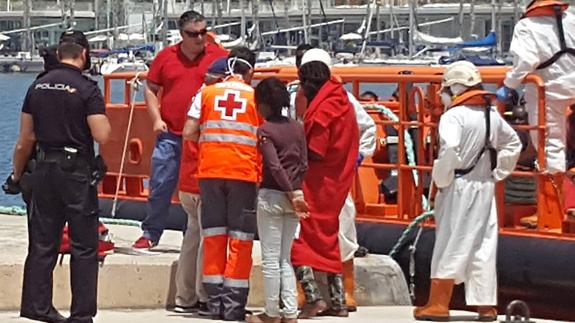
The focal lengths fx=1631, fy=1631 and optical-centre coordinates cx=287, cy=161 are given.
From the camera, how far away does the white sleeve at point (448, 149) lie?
980 centimetres

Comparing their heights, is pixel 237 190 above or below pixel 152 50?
above

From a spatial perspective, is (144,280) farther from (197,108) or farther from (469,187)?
(469,187)

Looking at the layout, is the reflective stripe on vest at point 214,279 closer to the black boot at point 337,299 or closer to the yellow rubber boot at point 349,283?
the black boot at point 337,299

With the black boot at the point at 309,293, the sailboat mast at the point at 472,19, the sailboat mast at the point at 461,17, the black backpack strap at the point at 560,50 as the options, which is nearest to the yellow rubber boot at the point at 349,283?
the black boot at the point at 309,293

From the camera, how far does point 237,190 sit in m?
9.71

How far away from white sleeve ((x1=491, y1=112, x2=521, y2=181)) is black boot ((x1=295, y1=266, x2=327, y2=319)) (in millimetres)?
1293

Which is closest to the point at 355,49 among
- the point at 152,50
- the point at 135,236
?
the point at 152,50

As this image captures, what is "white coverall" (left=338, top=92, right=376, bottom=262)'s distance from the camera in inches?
409

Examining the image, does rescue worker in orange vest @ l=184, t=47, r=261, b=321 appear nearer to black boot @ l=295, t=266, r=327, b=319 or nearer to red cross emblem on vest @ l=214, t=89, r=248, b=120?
red cross emblem on vest @ l=214, t=89, r=248, b=120

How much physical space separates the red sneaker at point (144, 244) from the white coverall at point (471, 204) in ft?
7.03

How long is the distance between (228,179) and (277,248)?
525 mm

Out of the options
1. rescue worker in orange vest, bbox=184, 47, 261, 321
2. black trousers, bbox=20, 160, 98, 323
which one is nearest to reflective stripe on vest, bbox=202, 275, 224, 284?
rescue worker in orange vest, bbox=184, 47, 261, 321

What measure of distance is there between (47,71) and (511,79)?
3.47 meters

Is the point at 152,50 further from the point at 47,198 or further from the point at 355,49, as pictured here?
the point at 47,198
